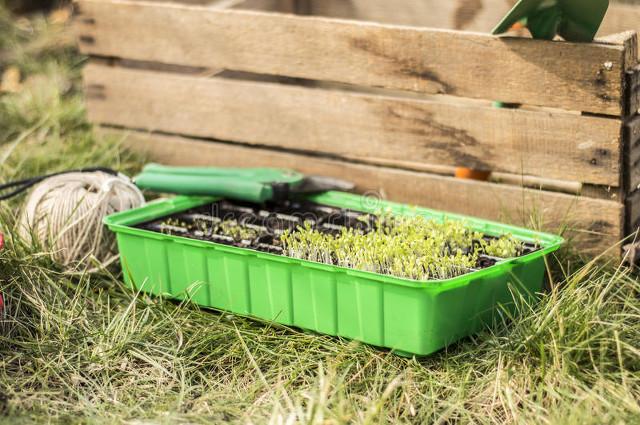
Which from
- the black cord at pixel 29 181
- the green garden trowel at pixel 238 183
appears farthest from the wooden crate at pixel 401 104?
the black cord at pixel 29 181

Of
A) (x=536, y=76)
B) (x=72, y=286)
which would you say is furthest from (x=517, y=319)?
(x=72, y=286)

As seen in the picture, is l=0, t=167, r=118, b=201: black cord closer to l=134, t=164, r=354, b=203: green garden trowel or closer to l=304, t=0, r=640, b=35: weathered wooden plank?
l=134, t=164, r=354, b=203: green garden trowel

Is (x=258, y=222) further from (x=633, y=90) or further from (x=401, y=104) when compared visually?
(x=633, y=90)

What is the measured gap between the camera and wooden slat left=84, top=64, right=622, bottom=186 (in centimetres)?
287

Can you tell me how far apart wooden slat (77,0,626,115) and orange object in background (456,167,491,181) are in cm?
33

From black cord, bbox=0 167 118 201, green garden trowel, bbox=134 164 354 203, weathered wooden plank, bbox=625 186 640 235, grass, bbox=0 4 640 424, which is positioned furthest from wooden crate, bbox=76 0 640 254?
black cord, bbox=0 167 118 201

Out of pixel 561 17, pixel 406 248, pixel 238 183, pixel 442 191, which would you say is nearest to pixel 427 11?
pixel 442 191

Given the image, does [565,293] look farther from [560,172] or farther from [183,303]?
[183,303]

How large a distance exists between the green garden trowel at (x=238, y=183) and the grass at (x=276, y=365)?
363 mm

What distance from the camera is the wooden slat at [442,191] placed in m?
2.89

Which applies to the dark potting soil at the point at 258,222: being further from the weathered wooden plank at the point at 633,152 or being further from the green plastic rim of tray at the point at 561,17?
the green plastic rim of tray at the point at 561,17

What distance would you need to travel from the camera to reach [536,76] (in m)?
2.85

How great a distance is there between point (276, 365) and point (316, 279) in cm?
24

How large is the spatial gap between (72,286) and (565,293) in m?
1.36
